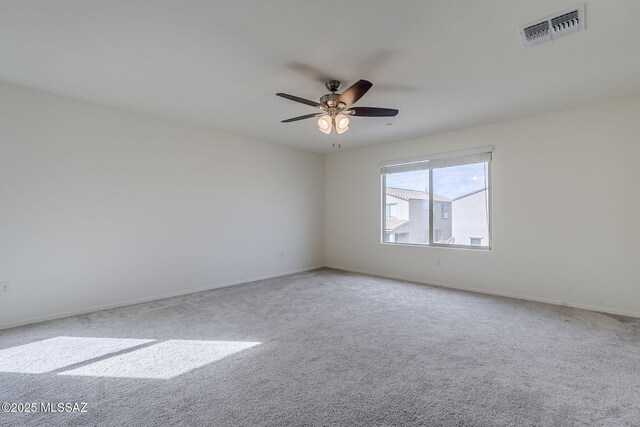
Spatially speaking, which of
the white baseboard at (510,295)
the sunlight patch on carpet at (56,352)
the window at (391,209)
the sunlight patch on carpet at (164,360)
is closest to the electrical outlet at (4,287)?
the sunlight patch on carpet at (56,352)

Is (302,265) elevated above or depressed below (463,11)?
below

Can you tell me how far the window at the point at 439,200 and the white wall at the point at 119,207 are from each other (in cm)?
213

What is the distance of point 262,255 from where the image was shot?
5336 mm

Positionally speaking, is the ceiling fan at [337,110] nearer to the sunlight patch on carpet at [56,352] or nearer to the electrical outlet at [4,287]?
the sunlight patch on carpet at [56,352]

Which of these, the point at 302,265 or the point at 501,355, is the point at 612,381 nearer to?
the point at 501,355

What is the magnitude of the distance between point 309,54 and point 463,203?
11.3 ft

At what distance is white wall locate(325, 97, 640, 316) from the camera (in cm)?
343

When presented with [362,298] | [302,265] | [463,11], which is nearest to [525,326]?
[362,298]

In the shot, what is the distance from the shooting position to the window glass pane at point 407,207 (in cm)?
514

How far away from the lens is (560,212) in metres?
3.82

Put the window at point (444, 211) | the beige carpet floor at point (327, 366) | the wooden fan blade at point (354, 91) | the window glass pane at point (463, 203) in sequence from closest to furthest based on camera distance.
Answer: the beige carpet floor at point (327, 366), the wooden fan blade at point (354, 91), the window glass pane at point (463, 203), the window at point (444, 211)

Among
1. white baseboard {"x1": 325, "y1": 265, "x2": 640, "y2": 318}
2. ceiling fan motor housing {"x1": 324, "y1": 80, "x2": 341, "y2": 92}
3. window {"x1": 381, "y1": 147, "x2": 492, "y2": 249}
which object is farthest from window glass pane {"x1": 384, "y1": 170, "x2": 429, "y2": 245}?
ceiling fan motor housing {"x1": 324, "y1": 80, "x2": 341, "y2": 92}

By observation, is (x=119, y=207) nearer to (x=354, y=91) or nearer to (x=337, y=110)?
(x=337, y=110)

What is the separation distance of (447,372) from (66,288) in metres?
3.96
